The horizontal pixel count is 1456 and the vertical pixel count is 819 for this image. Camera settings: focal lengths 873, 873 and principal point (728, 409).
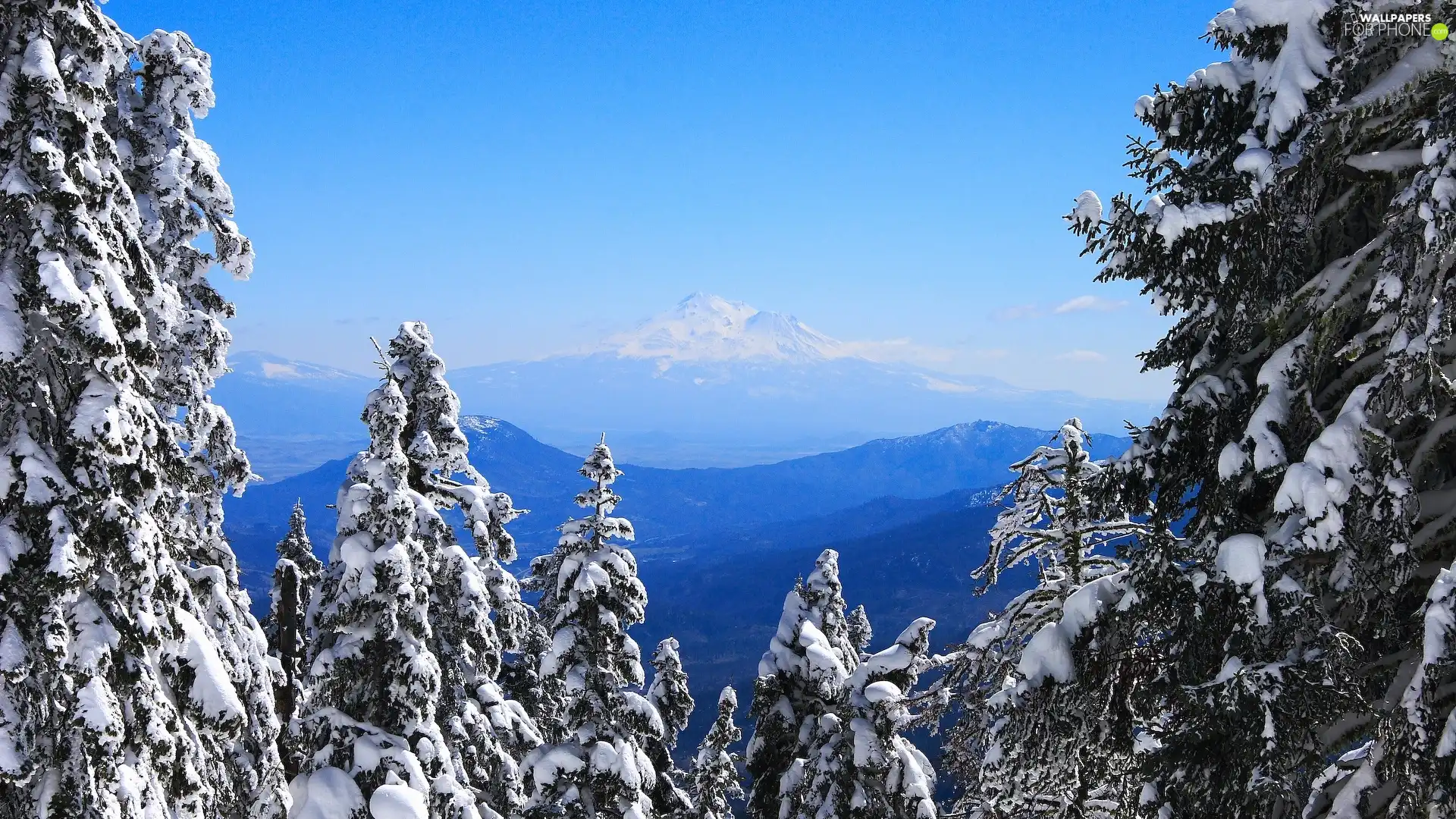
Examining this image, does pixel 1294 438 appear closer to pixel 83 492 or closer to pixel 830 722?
pixel 830 722

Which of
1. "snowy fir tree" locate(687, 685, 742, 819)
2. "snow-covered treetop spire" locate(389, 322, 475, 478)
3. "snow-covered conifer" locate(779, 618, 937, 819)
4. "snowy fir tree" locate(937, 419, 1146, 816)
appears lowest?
"snowy fir tree" locate(687, 685, 742, 819)

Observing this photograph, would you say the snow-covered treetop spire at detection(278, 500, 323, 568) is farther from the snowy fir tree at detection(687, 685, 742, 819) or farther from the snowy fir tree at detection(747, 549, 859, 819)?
the snowy fir tree at detection(747, 549, 859, 819)

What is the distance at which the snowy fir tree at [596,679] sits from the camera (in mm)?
15219

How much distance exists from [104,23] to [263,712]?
→ 8584 millimetres

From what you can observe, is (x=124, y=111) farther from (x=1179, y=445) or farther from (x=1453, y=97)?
(x=1453, y=97)

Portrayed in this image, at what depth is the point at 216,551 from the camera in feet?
49.0

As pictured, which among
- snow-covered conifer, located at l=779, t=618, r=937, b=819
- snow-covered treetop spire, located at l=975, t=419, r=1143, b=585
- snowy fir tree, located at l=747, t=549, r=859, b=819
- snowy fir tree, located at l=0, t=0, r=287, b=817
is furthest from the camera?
snowy fir tree, located at l=747, t=549, r=859, b=819

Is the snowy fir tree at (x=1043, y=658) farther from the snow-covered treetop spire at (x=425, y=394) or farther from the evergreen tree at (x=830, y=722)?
the snow-covered treetop spire at (x=425, y=394)

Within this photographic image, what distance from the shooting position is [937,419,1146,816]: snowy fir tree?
25.4 ft

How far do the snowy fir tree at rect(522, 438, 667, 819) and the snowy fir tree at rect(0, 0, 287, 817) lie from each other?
6782 millimetres

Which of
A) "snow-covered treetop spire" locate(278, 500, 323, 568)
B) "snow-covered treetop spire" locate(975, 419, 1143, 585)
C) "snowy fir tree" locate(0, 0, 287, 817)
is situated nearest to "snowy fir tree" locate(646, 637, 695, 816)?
"snow-covered treetop spire" locate(975, 419, 1143, 585)

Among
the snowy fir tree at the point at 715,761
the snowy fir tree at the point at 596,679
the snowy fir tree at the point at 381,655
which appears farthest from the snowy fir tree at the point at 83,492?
the snowy fir tree at the point at 715,761

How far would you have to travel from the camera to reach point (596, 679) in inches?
610

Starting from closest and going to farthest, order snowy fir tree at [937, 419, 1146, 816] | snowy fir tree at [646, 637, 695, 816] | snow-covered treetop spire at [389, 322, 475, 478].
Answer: snowy fir tree at [937, 419, 1146, 816] → snow-covered treetop spire at [389, 322, 475, 478] → snowy fir tree at [646, 637, 695, 816]
